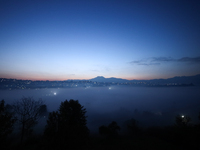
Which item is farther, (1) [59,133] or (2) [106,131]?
(2) [106,131]

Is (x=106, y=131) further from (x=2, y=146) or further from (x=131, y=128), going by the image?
(x=2, y=146)

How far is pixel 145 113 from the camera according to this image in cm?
9194

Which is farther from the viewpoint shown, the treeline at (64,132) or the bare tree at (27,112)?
the bare tree at (27,112)

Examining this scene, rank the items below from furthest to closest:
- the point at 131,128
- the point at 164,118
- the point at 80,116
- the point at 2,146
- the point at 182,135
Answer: the point at 164,118 < the point at 131,128 < the point at 182,135 < the point at 80,116 < the point at 2,146

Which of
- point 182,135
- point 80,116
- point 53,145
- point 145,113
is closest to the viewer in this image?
point 53,145

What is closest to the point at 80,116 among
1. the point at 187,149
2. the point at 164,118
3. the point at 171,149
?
the point at 171,149

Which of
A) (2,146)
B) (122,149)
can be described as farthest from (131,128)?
(2,146)

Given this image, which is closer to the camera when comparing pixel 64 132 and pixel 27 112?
pixel 64 132

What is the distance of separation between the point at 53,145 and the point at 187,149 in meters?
30.0

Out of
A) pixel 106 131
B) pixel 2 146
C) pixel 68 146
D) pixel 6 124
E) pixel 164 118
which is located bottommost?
pixel 164 118

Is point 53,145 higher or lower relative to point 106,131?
higher

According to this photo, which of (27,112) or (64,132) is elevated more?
(64,132)

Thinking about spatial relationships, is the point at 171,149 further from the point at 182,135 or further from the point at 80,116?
the point at 80,116

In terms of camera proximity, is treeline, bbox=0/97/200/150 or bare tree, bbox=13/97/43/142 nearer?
treeline, bbox=0/97/200/150
